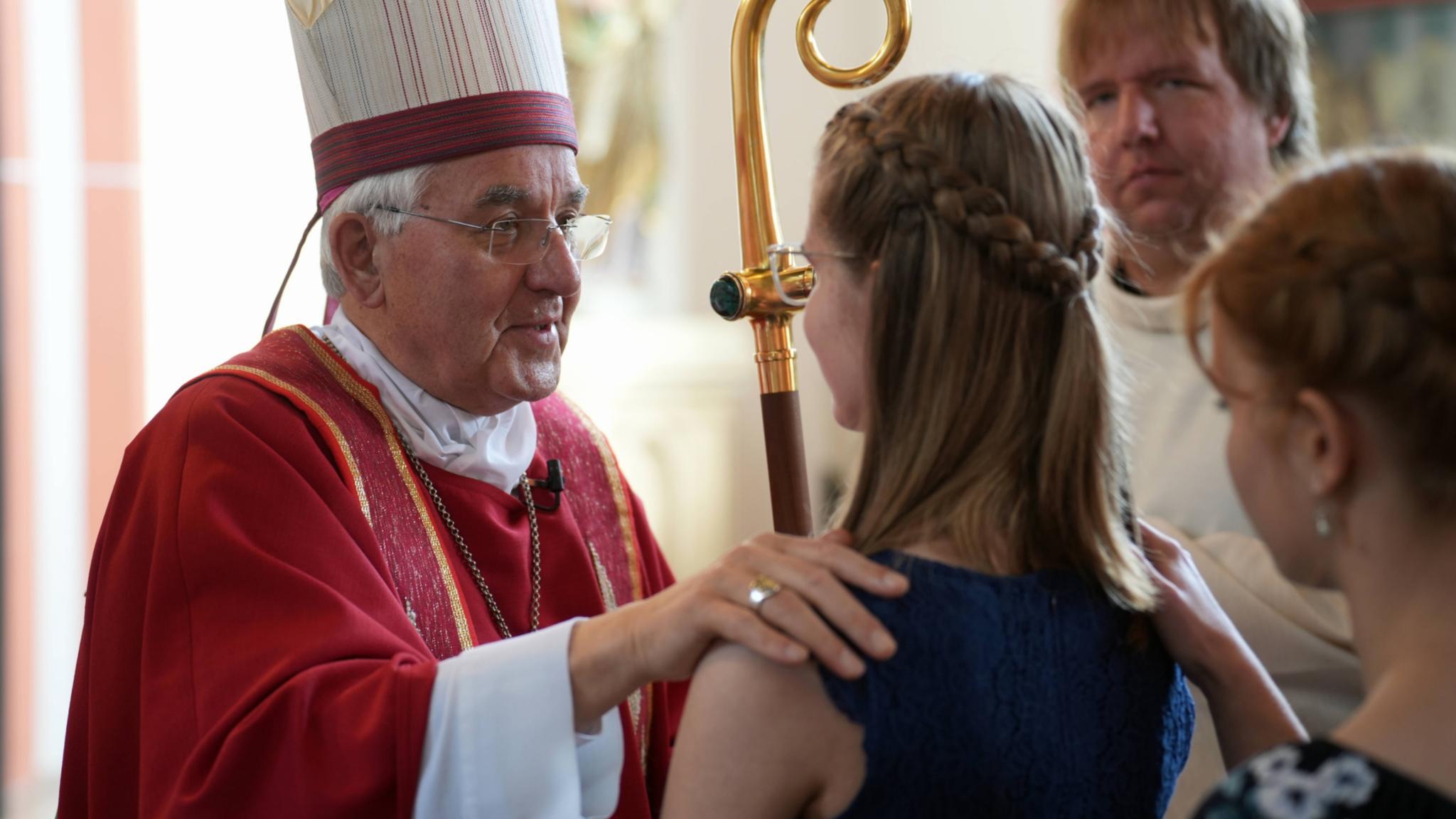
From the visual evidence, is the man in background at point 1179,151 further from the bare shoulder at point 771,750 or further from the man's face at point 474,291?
the bare shoulder at point 771,750

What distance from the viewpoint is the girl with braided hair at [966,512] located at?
1.26 metres

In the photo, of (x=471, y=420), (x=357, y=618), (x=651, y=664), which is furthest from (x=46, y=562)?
(x=651, y=664)

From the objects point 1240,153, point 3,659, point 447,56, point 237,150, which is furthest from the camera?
point 237,150

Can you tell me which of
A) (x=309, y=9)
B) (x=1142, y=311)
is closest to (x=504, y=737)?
(x=309, y=9)

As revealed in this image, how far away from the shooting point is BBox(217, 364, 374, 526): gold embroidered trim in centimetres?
194

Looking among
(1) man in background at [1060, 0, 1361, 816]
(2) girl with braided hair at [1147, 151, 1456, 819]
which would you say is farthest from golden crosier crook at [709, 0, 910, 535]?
(1) man in background at [1060, 0, 1361, 816]

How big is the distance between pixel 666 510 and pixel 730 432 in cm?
45

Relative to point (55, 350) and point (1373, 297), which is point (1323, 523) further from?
point (55, 350)

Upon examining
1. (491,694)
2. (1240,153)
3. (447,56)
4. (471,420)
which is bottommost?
(491,694)

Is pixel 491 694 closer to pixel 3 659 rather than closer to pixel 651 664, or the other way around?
pixel 651 664

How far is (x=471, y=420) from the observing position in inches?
85.0

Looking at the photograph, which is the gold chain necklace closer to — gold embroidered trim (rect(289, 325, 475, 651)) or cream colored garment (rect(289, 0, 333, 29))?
gold embroidered trim (rect(289, 325, 475, 651))

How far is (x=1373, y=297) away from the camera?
1.03m

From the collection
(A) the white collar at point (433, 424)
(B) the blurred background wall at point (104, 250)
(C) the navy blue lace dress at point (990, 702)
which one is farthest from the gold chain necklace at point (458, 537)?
(B) the blurred background wall at point (104, 250)
